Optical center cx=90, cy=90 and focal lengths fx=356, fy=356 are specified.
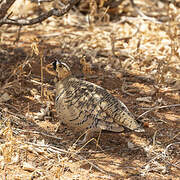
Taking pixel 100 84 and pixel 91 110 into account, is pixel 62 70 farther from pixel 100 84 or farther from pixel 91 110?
pixel 100 84

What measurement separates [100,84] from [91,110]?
1.75 m

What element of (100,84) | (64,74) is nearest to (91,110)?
(64,74)

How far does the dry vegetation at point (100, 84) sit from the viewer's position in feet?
11.6

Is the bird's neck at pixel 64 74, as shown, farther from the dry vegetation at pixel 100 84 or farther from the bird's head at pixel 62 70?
the dry vegetation at pixel 100 84

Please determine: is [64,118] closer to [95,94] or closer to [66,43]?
[95,94]

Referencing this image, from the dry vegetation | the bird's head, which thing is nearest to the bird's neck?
the bird's head

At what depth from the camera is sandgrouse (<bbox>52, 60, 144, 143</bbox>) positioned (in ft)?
12.3

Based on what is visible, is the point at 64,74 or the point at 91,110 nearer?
the point at 91,110

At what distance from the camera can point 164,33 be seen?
727 centimetres

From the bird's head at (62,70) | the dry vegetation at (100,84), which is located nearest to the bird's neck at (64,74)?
the bird's head at (62,70)

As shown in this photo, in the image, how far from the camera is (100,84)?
552 centimetres

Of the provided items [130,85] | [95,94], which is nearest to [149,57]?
[130,85]

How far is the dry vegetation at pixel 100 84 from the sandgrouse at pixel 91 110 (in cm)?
29

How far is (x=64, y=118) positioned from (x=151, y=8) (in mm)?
5278
